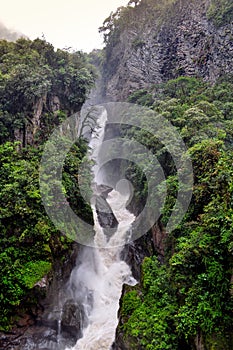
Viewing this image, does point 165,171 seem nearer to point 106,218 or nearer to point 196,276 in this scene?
point 106,218

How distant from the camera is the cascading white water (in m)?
11.2

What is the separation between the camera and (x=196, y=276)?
8.00 metres

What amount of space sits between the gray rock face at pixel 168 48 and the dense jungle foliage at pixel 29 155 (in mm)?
8337

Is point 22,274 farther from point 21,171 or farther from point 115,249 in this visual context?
point 115,249

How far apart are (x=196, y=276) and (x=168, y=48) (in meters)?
26.3

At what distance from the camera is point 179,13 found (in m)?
28.8

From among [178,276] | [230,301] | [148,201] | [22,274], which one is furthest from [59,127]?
[230,301]

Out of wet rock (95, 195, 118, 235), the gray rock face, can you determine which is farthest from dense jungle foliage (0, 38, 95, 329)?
the gray rock face

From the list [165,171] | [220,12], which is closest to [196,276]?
[165,171]

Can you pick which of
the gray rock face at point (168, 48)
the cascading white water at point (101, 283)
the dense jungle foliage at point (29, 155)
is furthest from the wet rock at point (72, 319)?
the gray rock face at point (168, 48)

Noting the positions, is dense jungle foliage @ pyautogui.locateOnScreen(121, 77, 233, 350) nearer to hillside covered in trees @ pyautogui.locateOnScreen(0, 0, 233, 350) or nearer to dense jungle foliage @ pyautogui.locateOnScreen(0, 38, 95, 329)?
hillside covered in trees @ pyautogui.locateOnScreen(0, 0, 233, 350)

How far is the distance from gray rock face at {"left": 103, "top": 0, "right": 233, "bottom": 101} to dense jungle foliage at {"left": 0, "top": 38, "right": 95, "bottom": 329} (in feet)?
27.4

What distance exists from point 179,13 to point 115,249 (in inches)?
984

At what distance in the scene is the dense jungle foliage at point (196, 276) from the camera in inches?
275
